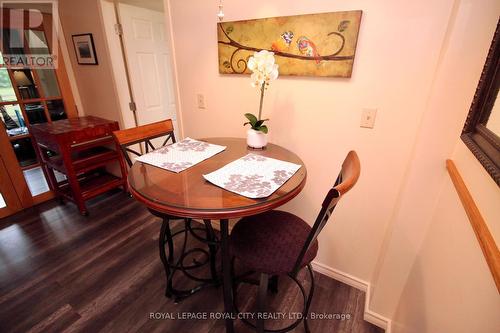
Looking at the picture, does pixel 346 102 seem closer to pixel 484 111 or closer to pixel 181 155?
pixel 484 111

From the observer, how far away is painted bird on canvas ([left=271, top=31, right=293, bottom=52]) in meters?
1.34

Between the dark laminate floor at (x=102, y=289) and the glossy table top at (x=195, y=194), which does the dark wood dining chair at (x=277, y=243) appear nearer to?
the glossy table top at (x=195, y=194)

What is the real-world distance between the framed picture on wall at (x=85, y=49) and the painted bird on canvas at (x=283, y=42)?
6.68 ft

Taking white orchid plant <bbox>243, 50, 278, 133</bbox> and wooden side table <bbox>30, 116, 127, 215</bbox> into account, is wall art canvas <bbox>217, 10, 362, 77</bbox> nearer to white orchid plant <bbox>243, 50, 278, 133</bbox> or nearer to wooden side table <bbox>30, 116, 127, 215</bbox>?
white orchid plant <bbox>243, 50, 278, 133</bbox>

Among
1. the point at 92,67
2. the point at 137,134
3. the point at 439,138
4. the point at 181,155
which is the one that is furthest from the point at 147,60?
the point at 439,138

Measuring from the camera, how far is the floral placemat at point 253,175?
965mm

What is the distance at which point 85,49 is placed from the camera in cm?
238

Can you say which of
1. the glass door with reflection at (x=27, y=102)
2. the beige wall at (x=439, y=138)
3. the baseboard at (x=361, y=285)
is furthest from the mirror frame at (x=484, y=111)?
the glass door with reflection at (x=27, y=102)

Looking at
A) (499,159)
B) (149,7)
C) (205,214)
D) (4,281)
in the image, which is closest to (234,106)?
A: (205,214)

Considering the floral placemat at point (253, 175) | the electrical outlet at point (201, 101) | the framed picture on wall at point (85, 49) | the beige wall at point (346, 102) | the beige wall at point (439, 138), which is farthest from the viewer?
the framed picture on wall at point (85, 49)

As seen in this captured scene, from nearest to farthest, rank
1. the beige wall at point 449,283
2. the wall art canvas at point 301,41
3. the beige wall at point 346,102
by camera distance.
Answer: the beige wall at point 449,283
the beige wall at point 346,102
the wall art canvas at point 301,41

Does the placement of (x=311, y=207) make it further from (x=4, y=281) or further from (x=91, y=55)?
(x=91, y=55)

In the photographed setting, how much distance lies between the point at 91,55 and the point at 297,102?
2279mm

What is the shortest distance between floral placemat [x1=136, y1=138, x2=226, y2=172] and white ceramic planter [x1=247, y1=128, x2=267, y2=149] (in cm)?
18
